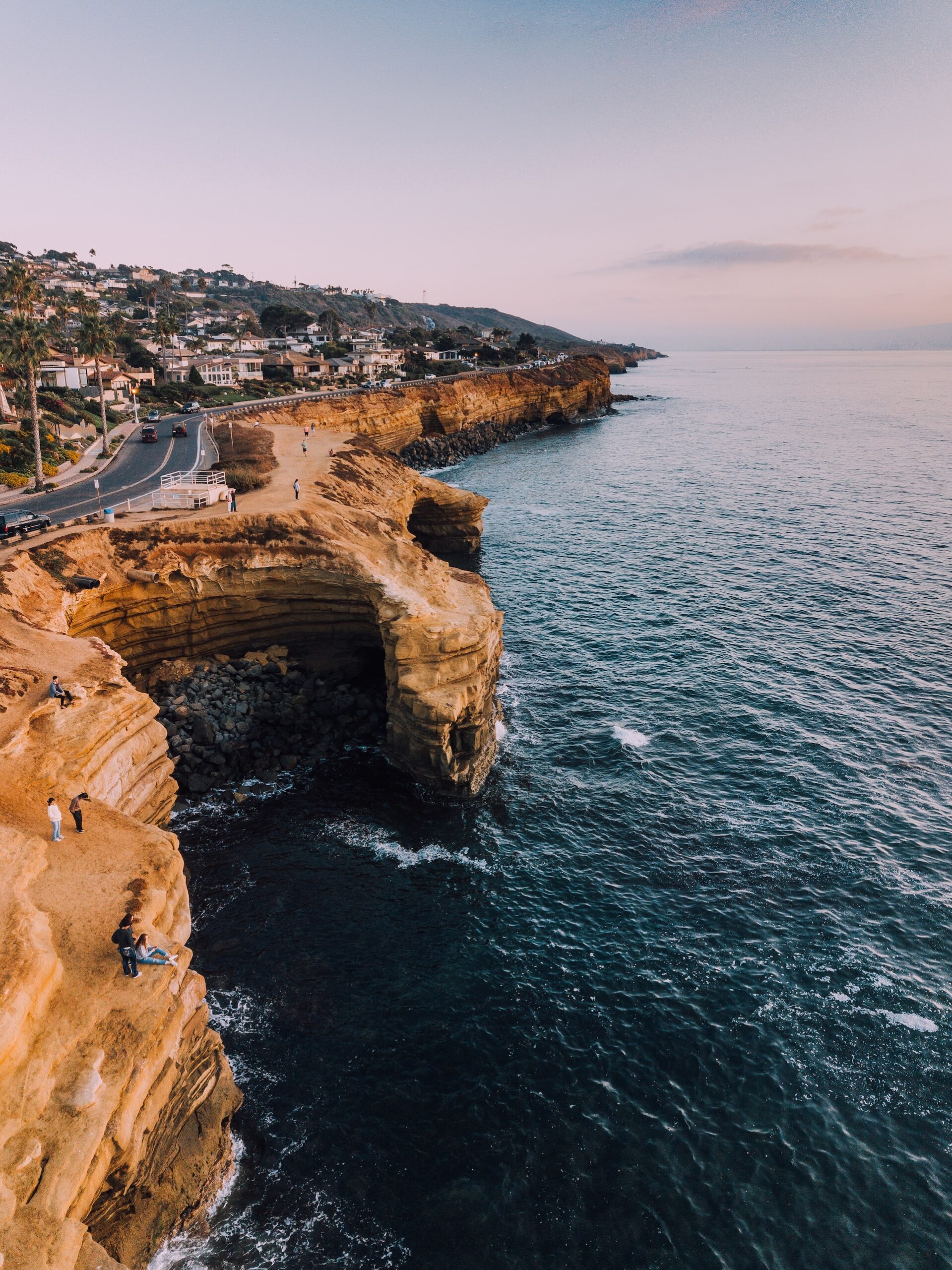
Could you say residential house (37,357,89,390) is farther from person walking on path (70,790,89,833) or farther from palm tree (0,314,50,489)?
person walking on path (70,790,89,833)

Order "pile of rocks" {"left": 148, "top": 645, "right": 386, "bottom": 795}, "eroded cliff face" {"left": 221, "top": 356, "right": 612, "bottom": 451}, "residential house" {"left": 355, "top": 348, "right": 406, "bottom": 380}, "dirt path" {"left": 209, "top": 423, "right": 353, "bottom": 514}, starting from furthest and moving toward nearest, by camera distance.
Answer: "residential house" {"left": 355, "top": 348, "right": 406, "bottom": 380}, "eroded cliff face" {"left": 221, "top": 356, "right": 612, "bottom": 451}, "dirt path" {"left": 209, "top": 423, "right": 353, "bottom": 514}, "pile of rocks" {"left": 148, "top": 645, "right": 386, "bottom": 795}

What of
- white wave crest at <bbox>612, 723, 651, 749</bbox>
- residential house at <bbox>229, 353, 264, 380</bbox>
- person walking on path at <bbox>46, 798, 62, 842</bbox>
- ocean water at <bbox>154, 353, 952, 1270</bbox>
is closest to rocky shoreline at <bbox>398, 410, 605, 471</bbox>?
residential house at <bbox>229, 353, 264, 380</bbox>

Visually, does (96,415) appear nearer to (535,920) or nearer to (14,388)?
(14,388)

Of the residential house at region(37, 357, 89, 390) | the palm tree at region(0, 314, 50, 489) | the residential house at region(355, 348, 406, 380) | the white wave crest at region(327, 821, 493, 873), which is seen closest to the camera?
the white wave crest at region(327, 821, 493, 873)

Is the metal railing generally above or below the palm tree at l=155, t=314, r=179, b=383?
below

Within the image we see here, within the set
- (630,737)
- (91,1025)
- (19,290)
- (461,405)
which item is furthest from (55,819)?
(461,405)

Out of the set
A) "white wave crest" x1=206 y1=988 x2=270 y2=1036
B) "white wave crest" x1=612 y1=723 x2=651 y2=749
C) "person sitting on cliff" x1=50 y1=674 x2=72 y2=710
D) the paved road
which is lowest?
"white wave crest" x1=206 y1=988 x2=270 y2=1036

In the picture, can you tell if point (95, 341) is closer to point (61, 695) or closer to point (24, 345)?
point (24, 345)

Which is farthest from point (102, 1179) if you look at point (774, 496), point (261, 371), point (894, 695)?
point (261, 371)
